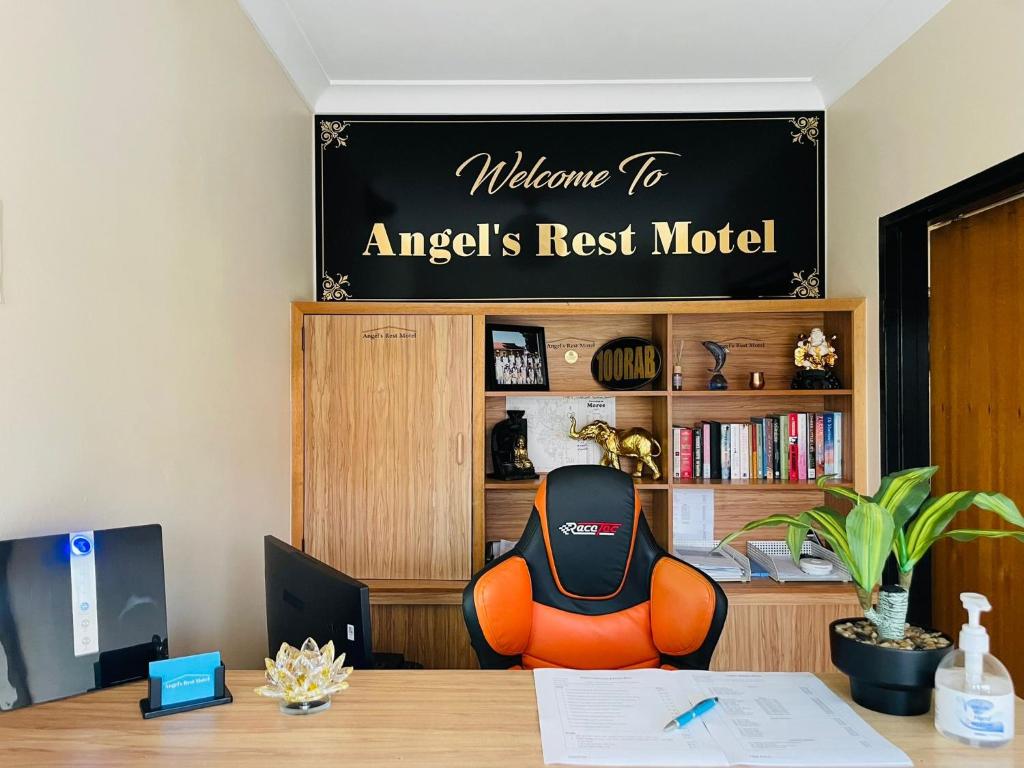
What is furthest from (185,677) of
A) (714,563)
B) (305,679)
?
(714,563)

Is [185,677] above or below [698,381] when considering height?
below

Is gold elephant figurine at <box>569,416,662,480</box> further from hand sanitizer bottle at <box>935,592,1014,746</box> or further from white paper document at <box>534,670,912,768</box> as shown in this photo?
hand sanitizer bottle at <box>935,592,1014,746</box>

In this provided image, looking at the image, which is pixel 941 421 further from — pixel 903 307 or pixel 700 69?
pixel 700 69

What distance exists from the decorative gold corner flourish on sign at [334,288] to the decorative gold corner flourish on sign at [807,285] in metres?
2.03

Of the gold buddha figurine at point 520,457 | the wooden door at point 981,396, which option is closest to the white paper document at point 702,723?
the wooden door at point 981,396

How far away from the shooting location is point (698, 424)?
126 inches

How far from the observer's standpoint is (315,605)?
1.45m

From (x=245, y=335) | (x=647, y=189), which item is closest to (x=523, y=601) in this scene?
(x=245, y=335)

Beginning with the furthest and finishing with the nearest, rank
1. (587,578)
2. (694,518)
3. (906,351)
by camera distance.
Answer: (694,518) → (906,351) → (587,578)

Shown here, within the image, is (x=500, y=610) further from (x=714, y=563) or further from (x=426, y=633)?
(x=714, y=563)

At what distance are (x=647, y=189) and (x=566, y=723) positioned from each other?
261 cm

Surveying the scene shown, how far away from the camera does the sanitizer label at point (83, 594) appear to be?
1.34 meters

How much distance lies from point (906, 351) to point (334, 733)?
7.80 feet

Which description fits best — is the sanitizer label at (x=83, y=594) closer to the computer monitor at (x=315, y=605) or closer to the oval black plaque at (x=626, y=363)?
the computer monitor at (x=315, y=605)
